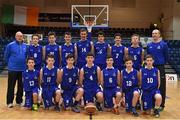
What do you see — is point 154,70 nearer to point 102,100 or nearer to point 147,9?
point 102,100

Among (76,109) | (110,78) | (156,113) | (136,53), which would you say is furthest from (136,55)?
(76,109)

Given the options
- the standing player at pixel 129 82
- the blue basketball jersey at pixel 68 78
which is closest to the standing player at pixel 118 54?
the standing player at pixel 129 82

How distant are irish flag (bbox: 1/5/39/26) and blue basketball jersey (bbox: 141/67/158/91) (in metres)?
17.6

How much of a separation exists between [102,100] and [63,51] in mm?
1465

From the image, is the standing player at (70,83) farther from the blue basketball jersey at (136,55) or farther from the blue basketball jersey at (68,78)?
the blue basketball jersey at (136,55)

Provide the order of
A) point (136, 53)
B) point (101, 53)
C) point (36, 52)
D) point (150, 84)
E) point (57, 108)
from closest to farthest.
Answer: point (150, 84) < point (57, 108) < point (136, 53) < point (36, 52) < point (101, 53)

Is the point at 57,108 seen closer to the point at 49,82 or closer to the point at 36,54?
the point at 49,82

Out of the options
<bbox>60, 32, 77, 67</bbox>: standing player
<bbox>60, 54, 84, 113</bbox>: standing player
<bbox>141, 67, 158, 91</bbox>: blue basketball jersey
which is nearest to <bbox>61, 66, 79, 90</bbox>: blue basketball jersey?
<bbox>60, 54, 84, 113</bbox>: standing player

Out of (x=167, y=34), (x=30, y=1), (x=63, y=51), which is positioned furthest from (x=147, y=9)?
(x=63, y=51)

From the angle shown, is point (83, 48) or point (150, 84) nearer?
point (150, 84)

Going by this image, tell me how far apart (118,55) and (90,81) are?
938mm

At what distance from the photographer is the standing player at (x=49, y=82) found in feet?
23.1

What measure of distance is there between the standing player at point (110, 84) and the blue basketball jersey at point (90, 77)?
0.17 metres

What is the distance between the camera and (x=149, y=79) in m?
6.81
